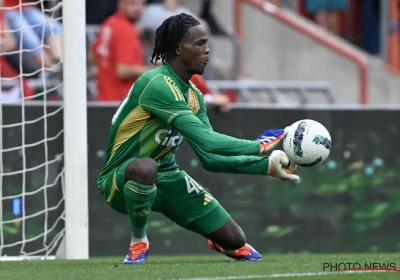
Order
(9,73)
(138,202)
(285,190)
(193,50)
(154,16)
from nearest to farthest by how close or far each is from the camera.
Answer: (138,202)
(193,50)
(9,73)
(285,190)
(154,16)

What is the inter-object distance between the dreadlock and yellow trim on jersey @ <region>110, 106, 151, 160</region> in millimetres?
439

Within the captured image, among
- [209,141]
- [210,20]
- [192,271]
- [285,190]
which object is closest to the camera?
[192,271]

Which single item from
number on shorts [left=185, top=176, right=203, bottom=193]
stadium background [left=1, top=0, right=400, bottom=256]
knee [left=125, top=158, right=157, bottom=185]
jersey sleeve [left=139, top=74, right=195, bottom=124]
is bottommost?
stadium background [left=1, top=0, right=400, bottom=256]

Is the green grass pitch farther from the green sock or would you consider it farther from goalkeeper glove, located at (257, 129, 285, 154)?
goalkeeper glove, located at (257, 129, 285, 154)

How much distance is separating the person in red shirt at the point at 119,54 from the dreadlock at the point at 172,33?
2810 millimetres

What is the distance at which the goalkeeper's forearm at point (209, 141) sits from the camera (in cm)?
636

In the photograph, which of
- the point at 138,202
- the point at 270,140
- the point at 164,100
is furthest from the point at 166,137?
the point at 270,140

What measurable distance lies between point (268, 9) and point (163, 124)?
735cm

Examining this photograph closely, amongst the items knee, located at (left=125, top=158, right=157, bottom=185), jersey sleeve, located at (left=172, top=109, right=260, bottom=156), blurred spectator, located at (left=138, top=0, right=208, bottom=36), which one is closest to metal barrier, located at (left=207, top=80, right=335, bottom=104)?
blurred spectator, located at (left=138, top=0, right=208, bottom=36)

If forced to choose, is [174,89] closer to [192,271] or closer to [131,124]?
[131,124]

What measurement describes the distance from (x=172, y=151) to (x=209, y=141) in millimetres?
692

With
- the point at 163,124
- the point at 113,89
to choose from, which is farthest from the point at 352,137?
the point at 163,124

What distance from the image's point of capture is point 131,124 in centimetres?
682

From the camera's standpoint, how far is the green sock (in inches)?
261
